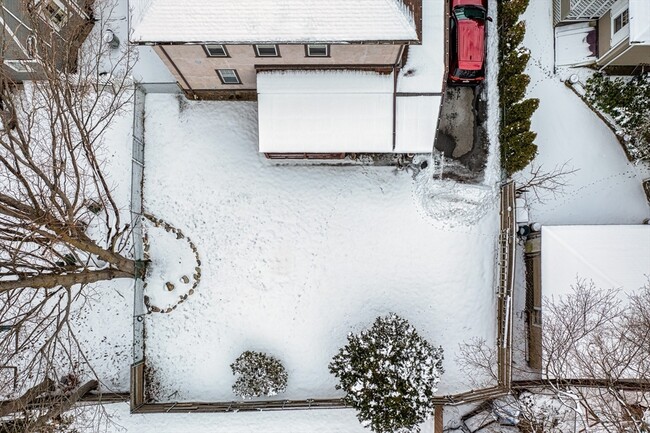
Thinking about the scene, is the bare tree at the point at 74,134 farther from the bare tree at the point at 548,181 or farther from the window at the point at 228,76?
the bare tree at the point at 548,181

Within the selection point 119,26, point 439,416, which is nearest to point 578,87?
point 439,416

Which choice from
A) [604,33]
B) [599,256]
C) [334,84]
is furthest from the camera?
[604,33]

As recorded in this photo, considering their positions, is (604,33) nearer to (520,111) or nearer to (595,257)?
(520,111)

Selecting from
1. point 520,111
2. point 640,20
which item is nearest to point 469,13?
point 520,111

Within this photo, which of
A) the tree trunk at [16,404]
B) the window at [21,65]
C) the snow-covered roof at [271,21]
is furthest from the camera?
the window at [21,65]

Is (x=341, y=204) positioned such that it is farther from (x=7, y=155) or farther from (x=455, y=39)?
(x=7, y=155)

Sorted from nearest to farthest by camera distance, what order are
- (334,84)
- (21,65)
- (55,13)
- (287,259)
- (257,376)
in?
(334,84), (55,13), (21,65), (257,376), (287,259)

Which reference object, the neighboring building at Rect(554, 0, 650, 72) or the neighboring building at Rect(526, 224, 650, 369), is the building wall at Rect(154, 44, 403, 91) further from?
the neighboring building at Rect(526, 224, 650, 369)

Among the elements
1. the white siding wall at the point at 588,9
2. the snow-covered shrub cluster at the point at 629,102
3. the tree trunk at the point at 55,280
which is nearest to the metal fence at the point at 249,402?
the tree trunk at the point at 55,280
